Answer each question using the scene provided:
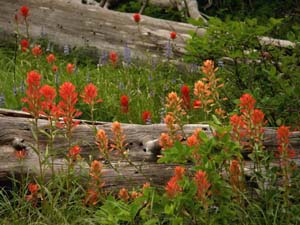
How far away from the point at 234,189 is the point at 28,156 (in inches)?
63.0

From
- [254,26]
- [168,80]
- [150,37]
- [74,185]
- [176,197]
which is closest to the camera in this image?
[176,197]

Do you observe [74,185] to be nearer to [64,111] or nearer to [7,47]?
[64,111]

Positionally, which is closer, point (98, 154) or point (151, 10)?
point (98, 154)

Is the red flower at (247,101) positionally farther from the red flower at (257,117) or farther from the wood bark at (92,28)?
the wood bark at (92,28)

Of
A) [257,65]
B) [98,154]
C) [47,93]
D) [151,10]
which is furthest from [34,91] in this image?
[151,10]

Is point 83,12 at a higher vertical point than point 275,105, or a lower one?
lower

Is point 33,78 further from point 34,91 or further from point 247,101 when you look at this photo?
point 247,101

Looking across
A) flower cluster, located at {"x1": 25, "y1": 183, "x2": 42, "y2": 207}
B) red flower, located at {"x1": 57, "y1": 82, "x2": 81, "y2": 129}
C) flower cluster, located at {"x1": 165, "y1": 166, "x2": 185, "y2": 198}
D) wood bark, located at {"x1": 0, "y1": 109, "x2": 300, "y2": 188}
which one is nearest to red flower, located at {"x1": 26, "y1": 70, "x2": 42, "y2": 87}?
red flower, located at {"x1": 57, "y1": 82, "x2": 81, "y2": 129}

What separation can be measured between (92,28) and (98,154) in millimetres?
5018

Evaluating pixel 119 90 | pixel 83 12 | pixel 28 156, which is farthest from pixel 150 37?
pixel 28 156

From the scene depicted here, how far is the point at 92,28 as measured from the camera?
8945mm

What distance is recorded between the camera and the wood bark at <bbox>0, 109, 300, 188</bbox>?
402 cm

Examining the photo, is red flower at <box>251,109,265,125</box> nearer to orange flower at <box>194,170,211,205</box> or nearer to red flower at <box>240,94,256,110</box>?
red flower at <box>240,94,256,110</box>

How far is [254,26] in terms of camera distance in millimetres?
4691
